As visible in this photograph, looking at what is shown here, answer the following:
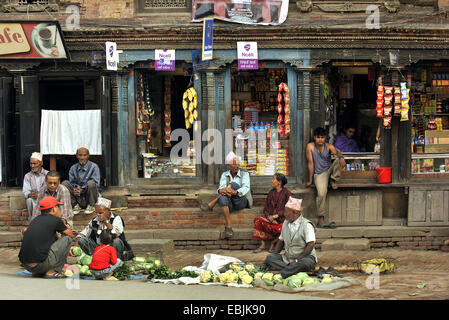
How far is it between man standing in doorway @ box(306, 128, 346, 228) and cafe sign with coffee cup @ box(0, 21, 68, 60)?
17.3 ft

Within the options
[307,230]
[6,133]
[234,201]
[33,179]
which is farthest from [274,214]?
[6,133]

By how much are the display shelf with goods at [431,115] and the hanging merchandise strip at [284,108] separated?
8.63ft

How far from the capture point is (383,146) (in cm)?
1658

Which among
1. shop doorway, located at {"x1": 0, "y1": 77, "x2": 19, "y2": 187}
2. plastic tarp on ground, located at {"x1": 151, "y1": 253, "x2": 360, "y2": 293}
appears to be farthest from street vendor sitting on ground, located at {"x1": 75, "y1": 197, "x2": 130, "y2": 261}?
shop doorway, located at {"x1": 0, "y1": 77, "x2": 19, "y2": 187}

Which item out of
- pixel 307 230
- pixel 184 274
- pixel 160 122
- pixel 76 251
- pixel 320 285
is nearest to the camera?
pixel 320 285

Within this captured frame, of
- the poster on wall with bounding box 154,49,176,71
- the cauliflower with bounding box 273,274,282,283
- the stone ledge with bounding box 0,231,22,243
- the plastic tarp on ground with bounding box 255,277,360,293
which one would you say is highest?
the poster on wall with bounding box 154,49,176,71

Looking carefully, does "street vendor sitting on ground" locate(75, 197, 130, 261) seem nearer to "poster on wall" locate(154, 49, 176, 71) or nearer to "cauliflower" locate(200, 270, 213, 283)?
"cauliflower" locate(200, 270, 213, 283)

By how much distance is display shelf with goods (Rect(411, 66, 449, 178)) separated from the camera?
16703 mm

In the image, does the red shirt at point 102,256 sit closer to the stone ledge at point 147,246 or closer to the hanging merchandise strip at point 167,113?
the stone ledge at point 147,246

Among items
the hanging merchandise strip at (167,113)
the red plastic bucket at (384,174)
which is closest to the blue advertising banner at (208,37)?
the hanging merchandise strip at (167,113)

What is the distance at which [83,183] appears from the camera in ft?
51.9

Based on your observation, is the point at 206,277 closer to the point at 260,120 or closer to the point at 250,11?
the point at 260,120

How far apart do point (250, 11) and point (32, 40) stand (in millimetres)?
4372
